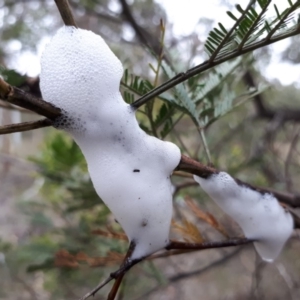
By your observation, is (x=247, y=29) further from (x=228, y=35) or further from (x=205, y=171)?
(x=205, y=171)

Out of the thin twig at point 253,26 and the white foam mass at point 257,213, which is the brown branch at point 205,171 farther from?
the thin twig at point 253,26

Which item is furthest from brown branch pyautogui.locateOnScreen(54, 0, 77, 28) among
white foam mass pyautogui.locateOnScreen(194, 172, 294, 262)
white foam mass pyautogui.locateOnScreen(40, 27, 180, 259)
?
white foam mass pyautogui.locateOnScreen(194, 172, 294, 262)

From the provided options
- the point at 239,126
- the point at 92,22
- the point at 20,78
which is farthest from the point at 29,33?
the point at 20,78

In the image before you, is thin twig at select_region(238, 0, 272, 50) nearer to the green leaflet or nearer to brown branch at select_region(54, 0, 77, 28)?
the green leaflet

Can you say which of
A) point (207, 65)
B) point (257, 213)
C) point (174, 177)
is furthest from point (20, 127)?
point (174, 177)

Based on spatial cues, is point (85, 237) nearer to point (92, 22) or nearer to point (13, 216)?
point (92, 22)

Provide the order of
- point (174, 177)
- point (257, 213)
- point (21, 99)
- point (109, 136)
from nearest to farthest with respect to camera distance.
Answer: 1. point (21, 99)
2. point (109, 136)
3. point (257, 213)
4. point (174, 177)

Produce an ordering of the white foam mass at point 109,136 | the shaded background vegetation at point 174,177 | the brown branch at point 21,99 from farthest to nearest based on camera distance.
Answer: the shaded background vegetation at point 174,177 < the white foam mass at point 109,136 < the brown branch at point 21,99

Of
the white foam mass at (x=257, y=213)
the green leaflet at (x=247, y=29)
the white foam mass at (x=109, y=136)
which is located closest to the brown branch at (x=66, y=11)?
the white foam mass at (x=109, y=136)
